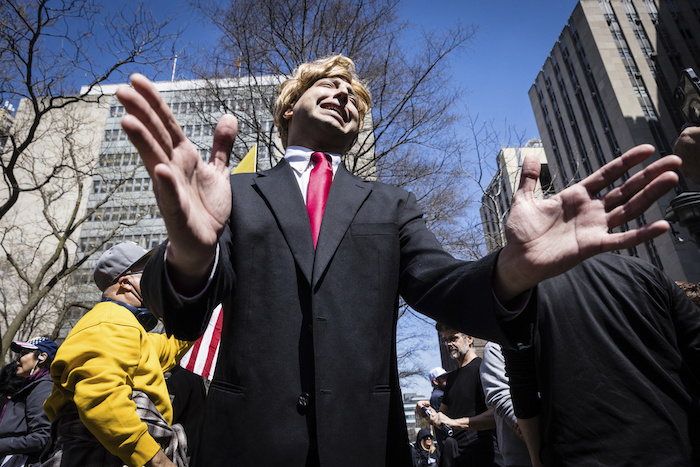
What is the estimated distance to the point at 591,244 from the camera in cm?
107

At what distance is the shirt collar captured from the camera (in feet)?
6.21

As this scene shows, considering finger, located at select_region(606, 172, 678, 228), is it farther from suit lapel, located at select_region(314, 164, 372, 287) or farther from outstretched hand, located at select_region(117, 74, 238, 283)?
outstretched hand, located at select_region(117, 74, 238, 283)

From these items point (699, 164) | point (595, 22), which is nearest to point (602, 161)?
point (595, 22)

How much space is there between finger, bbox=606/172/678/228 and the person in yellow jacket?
240cm

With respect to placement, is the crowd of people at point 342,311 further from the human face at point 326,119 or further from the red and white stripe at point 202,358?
the red and white stripe at point 202,358

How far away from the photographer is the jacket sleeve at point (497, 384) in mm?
3346

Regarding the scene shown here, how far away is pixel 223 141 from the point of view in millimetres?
1227

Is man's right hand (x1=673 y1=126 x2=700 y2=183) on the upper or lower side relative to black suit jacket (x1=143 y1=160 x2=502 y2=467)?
upper

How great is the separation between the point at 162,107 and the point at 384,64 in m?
8.76

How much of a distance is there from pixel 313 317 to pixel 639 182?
97cm

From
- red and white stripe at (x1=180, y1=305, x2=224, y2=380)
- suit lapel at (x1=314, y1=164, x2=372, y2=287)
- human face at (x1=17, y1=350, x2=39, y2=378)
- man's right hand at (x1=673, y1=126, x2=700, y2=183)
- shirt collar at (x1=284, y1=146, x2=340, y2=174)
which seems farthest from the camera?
human face at (x1=17, y1=350, x2=39, y2=378)

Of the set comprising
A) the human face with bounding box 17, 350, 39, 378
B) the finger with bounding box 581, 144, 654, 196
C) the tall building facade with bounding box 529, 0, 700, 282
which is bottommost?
the finger with bounding box 581, 144, 654, 196

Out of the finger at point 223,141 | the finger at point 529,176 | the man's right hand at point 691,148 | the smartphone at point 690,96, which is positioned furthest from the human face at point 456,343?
the finger at point 223,141

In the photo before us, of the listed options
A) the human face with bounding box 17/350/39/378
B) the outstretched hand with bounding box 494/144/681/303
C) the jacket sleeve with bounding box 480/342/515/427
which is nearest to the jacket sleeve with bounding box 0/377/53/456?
the human face with bounding box 17/350/39/378
